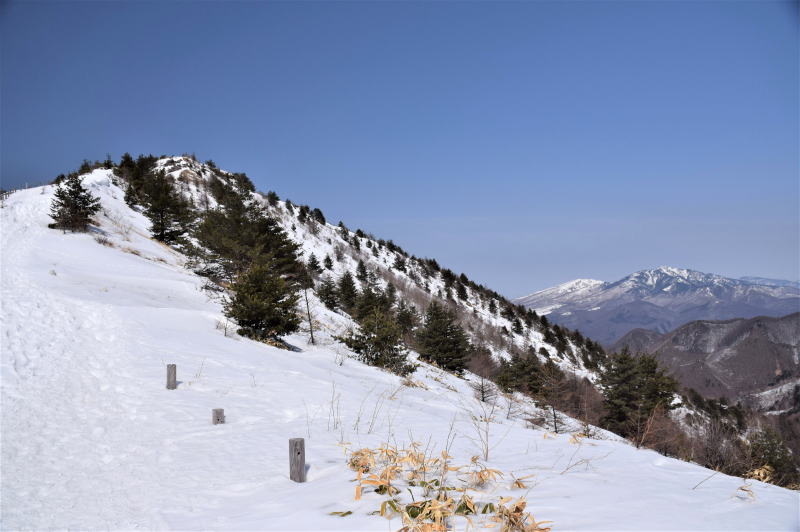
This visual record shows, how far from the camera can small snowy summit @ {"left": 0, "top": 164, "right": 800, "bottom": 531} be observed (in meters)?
A: 2.83

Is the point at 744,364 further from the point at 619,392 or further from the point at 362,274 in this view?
the point at 362,274

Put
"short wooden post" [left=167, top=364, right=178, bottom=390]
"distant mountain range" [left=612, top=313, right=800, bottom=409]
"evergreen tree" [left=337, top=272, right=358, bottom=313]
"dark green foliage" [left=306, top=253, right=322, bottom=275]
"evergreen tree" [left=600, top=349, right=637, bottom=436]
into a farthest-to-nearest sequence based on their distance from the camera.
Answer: "distant mountain range" [left=612, top=313, right=800, bottom=409] → "dark green foliage" [left=306, top=253, right=322, bottom=275] → "evergreen tree" [left=337, top=272, right=358, bottom=313] → "evergreen tree" [left=600, top=349, right=637, bottom=436] → "short wooden post" [left=167, top=364, right=178, bottom=390]

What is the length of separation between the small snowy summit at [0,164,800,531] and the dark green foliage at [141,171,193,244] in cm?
1701

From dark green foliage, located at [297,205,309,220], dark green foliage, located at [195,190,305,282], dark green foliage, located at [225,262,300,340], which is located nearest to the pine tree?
dark green foliage, located at [195,190,305,282]

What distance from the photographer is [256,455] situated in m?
4.57

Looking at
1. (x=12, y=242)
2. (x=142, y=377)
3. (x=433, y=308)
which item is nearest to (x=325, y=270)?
(x=433, y=308)

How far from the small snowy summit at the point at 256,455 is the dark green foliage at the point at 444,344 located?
17342mm

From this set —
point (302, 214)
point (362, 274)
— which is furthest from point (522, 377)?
point (302, 214)

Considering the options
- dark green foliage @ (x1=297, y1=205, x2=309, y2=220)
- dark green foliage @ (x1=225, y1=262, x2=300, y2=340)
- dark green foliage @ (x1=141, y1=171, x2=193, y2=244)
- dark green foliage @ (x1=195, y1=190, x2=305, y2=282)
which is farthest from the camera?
dark green foliage @ (x1=297, y1=205, x2=309, y2=220)

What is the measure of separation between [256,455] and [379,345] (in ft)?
44.5

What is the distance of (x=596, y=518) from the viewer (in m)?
2.59

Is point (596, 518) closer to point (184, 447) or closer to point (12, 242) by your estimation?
point (184, 447)

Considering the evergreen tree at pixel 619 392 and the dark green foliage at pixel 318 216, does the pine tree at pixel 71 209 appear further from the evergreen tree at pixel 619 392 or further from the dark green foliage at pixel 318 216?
the dark green foliage at pixel 318 216

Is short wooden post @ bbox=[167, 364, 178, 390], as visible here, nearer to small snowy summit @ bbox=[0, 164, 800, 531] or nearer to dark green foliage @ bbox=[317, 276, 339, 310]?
small snowy summit @ bbox=[0, 164, 800, 531]
